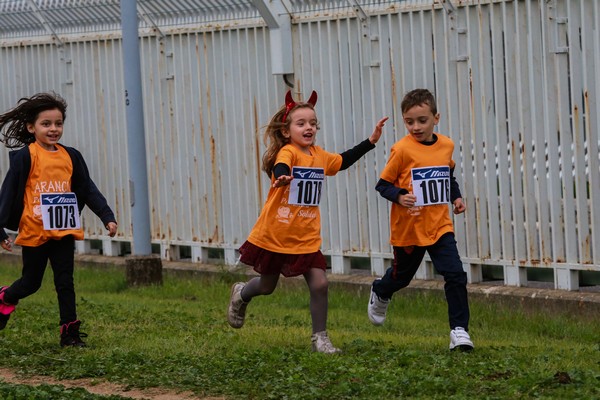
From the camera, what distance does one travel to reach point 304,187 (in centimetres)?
935

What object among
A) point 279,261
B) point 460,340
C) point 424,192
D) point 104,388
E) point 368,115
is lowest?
point 104,388

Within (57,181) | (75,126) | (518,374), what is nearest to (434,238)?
(518,374)

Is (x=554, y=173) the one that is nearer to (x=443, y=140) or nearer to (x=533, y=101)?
(x=533, y=101)

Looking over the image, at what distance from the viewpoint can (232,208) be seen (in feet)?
47.6

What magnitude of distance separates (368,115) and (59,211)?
12.1ft

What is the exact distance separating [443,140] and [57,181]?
263 cm

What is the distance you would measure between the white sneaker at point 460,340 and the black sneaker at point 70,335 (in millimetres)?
2563

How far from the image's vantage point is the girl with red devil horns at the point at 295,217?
9.31m

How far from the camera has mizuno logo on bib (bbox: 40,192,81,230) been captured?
390 inches

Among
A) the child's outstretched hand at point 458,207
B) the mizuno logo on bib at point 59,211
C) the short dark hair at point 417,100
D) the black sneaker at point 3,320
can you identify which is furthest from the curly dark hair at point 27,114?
the child's outstretched hand at point 458,207

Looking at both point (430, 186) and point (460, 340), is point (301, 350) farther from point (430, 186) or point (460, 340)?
point (430, 186)

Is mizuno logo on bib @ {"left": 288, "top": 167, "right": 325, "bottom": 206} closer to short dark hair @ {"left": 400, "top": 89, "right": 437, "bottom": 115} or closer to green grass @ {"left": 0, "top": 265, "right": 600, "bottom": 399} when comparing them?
short dark hair @ {"left": 400, "top": 89, "right": 437, "bottom": 115}

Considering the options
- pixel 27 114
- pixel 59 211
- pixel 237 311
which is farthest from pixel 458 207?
pixel 27 114

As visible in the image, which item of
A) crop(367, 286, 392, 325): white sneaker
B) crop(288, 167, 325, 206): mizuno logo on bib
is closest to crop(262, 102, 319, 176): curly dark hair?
crop(288, 167, 325, 206): mizuno logo on bib
